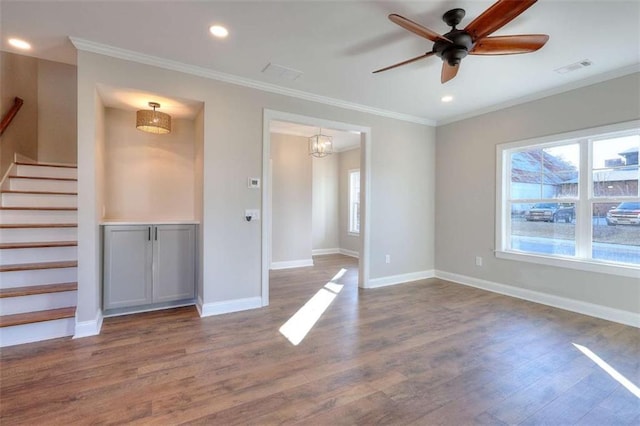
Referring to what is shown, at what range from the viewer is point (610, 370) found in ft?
7.39

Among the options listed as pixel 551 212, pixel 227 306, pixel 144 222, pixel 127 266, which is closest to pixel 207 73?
pixel 144 222

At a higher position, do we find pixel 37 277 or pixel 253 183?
pixel 253 183

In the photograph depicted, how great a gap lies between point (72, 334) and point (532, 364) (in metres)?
4.04

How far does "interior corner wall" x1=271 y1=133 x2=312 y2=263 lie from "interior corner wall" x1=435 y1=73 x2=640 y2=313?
2630mm

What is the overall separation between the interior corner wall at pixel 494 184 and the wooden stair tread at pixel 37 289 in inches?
204

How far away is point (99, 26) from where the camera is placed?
8.16 feet

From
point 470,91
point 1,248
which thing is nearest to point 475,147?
point 470,91

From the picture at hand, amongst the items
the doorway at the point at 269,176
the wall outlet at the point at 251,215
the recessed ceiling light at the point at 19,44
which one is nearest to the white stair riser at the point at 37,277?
the wall outlet at the point at 251,215

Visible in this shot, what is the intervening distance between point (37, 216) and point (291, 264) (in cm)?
396

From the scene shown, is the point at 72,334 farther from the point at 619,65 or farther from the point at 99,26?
the point at 619,65

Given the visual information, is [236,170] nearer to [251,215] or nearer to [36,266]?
[251,215]

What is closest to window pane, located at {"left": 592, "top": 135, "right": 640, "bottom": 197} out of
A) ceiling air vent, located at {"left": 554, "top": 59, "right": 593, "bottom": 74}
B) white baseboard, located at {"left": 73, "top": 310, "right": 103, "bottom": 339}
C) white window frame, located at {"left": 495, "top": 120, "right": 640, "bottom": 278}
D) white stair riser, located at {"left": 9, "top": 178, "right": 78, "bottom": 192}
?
white window frame, located at {"left": 495, "top": 120, "right": 640, "bottom": 278}

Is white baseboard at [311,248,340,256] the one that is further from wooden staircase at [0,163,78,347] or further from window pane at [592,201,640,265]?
window pane at [592,201,640,265]

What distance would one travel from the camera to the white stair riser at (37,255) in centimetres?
298
